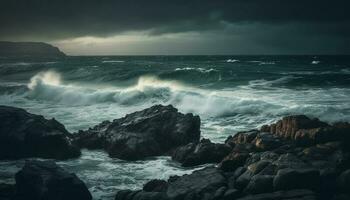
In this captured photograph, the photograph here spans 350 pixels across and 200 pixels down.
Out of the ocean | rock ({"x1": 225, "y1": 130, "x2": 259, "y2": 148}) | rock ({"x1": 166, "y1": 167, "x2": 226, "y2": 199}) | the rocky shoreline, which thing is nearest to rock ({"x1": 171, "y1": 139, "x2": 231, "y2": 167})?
the rocky shoreline

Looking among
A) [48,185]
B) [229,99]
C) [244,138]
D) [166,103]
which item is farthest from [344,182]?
[166,103]

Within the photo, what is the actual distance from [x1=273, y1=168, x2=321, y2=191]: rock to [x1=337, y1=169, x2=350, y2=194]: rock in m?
0.59

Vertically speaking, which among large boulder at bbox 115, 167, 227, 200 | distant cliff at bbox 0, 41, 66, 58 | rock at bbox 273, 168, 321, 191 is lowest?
large boulder at bbox 115, 167, 227, 200

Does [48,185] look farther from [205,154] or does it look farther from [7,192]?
[205,154]

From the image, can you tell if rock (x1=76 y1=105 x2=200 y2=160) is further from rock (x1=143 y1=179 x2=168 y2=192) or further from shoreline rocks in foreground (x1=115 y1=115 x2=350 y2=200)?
rock (x1=143 y1=179 x2=168 y2=192)

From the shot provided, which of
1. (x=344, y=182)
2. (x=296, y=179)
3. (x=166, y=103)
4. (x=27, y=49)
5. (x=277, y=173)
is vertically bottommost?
(x=166, y=103)

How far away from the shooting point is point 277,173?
10555 millimetres

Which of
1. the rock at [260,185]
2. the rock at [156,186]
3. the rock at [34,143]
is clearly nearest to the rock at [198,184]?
the rock at [156,186]

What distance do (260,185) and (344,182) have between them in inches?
89.5

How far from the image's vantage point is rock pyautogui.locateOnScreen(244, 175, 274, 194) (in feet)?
34.3

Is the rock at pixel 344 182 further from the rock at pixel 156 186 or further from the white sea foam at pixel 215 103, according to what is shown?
the white sea foam at pixel 215 103

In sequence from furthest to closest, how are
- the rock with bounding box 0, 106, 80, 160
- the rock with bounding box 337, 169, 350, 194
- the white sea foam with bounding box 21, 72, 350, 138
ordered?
1. the white sea foam with bounding box 21, 72, 350, 138
2. the rock with bounding box 0, 106, 80, 160
3. the rock with bounding box 337, 169, 350, 194

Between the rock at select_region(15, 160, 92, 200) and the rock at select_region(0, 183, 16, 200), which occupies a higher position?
the rock at select_region(15, 160, 92, 200)

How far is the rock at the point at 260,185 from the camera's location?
10.5m
